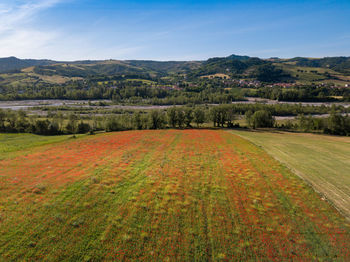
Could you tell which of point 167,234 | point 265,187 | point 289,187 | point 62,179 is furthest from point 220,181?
point 62,179

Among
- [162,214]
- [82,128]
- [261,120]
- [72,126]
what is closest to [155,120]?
[82,128]

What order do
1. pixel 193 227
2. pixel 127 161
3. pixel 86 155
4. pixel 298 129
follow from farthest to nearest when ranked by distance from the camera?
pixel 298 129 < pixel 86 155 < pixel 127 161 < pixel 193 227

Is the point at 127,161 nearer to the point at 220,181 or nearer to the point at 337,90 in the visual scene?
the point at 220,181

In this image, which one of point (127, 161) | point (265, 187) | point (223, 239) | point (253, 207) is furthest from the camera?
point (127, 161)

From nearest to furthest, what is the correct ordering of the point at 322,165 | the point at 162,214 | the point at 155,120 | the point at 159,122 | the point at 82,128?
1. the point at 162,214
2. the point at 322,165
3. the point at 82,128
4. the point at 155,120
5. the point at 159,122

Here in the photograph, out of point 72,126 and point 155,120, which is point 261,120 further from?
point 72,126

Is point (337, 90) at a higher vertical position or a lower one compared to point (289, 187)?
higher

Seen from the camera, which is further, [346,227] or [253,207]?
[253,207]

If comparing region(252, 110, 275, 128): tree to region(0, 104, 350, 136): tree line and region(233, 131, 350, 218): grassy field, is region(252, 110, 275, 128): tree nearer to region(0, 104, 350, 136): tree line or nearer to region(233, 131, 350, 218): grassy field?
region(0, 104, 350, 136): tree line
